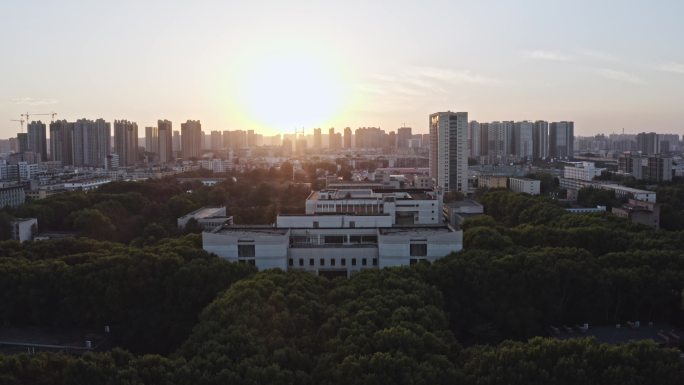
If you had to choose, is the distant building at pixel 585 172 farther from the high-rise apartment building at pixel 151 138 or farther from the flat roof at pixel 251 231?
the high-rise apartment building at pixel 151 138

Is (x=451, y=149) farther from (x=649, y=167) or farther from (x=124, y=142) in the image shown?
(x=124, y=142)

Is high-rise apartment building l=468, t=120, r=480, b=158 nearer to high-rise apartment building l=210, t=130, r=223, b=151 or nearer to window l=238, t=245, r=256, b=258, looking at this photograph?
high-rise apartment building l=210, t=130, r=223, b=151

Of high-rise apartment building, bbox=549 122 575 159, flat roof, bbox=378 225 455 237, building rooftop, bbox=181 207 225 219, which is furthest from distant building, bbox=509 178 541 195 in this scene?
high-rise apartment building, bbox=549 122 575 159

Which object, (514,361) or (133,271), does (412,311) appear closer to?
(514,361)

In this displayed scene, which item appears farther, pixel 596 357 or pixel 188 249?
pixel 188 249

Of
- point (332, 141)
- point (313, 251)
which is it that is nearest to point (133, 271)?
point (313, 251)

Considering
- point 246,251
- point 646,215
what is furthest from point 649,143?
point 246,251

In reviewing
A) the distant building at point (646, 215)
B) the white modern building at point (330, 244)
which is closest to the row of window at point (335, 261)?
the white modern building at point (330, 244)
